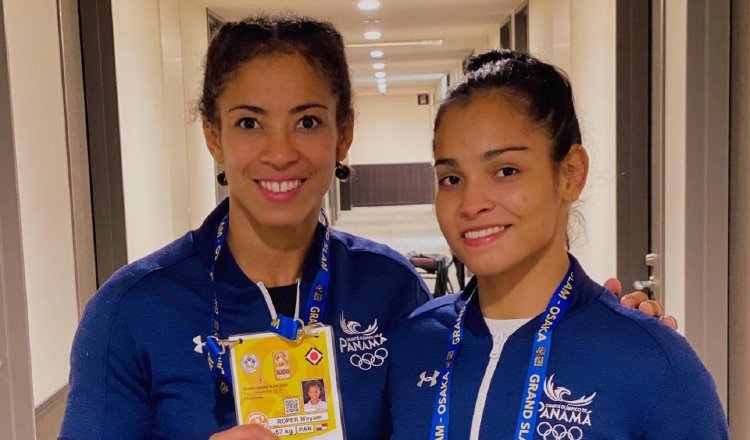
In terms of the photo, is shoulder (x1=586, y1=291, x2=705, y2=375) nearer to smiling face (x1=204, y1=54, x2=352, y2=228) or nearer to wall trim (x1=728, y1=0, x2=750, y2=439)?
smiling face (x1=204, y1=54, x2=352, y2=228)

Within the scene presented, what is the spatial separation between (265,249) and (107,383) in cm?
34

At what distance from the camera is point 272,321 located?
1236 mm

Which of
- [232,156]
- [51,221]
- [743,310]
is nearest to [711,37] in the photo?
[743,310]

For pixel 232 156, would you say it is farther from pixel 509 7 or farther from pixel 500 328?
pixel 509 7

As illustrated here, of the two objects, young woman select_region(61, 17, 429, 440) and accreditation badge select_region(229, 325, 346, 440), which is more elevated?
young woman select_region(61, 17, 429, 440)

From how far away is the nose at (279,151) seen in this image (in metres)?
1.24

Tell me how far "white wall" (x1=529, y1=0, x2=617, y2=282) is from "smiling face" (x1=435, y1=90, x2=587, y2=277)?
1.66m

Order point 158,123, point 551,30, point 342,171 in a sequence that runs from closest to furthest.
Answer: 1. point 342,171
2. point 158,123
3. point 551,30

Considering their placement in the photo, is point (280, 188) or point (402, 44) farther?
point (402, 44)

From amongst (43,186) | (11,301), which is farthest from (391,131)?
(11,301)

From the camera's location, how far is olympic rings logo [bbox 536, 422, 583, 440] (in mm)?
1020

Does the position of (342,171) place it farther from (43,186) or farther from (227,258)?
(43,186)

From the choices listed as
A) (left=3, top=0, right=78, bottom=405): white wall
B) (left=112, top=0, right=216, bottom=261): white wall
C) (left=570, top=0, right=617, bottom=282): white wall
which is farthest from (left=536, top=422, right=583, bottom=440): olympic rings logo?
(left=112, top=0, right=216, bottom=261): white wall

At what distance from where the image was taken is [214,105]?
52.3 inches
